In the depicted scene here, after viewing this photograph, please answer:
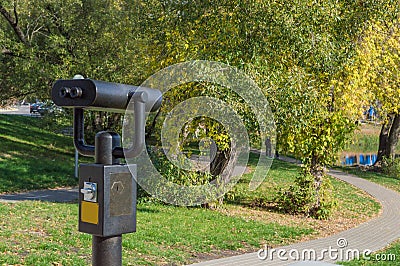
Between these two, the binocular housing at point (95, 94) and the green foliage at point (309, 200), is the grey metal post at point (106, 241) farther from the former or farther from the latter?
the green foliage at point (309, 200)

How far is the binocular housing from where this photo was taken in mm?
3184

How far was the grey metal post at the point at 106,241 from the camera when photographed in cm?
332

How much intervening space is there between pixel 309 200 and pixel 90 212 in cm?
1025

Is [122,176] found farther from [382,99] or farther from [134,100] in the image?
[382,99]

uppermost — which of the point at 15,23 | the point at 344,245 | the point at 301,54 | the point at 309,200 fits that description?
the point at 15,23

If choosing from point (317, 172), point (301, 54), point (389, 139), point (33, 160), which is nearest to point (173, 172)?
point (301, 54)

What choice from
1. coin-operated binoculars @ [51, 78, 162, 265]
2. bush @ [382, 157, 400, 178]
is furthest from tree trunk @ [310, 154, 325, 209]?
bush @ [382, 157, 400, 178]

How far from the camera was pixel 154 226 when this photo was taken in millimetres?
10336

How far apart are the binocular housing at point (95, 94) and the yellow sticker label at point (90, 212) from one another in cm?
56

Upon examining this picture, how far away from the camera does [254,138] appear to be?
38.1 ft

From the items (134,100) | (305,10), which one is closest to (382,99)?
(305,10)

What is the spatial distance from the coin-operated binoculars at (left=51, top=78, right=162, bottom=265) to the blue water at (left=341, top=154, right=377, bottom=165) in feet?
101

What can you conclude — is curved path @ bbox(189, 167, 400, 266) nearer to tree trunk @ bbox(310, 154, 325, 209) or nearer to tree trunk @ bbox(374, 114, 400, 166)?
tree trunk @ bbox(310, 154, 325, 209)

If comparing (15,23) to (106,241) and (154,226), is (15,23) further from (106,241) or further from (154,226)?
(106,241)
